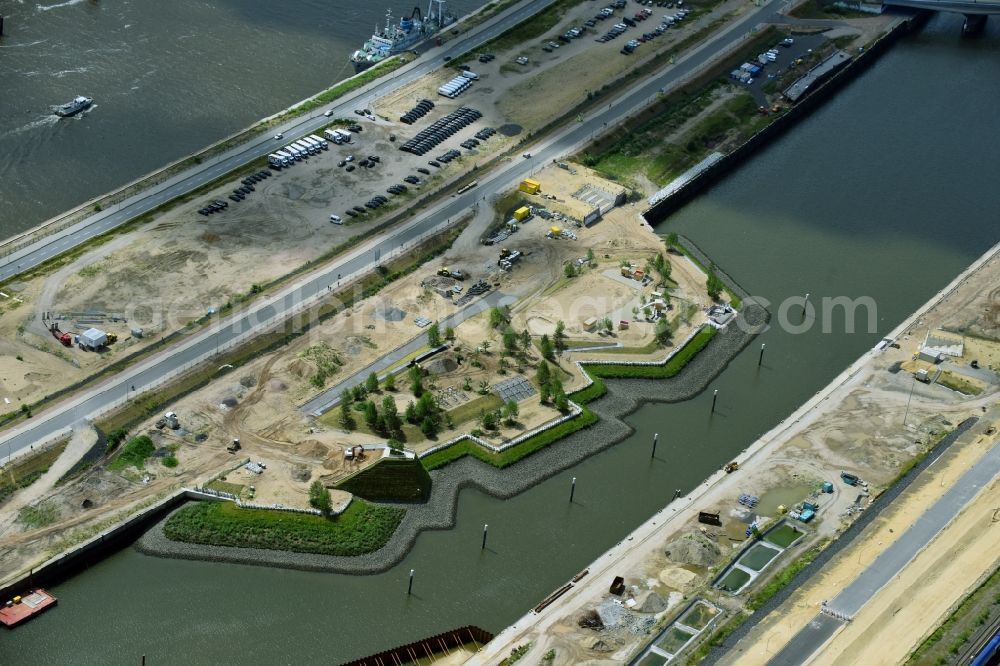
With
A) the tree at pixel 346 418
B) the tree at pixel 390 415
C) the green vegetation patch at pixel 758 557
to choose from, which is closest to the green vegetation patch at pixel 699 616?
the green vegetation patch at pixel 758 557

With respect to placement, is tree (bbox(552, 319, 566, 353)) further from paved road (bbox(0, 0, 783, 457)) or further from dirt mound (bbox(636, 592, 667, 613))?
dirt mound (bbox(636, 592, 667, 613))

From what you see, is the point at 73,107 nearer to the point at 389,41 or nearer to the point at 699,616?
the point at 389,41

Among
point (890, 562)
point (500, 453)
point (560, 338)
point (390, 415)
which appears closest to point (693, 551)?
point (890, 562)

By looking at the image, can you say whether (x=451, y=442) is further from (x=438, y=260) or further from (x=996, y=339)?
(x=996, y=339)

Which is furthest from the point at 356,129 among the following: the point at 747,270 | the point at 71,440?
the point at 71,440

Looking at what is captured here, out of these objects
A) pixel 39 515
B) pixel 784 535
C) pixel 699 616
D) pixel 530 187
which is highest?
pixel 530 187
